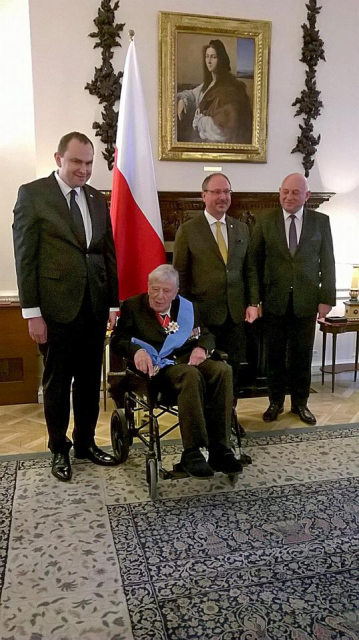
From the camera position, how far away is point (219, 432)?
7.86 ft

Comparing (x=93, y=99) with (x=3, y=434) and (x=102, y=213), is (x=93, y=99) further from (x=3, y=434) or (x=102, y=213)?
(x=3, y=434)

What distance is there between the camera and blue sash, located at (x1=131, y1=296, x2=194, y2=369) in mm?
2541

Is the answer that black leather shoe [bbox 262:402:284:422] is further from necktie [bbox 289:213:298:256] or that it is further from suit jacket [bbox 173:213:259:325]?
necktie [bbox 289:213:298:256]

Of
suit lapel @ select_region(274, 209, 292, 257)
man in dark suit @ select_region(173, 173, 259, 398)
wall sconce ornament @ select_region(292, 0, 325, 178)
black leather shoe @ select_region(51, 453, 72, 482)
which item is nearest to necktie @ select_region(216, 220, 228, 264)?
man in dark suit @ select_region(173, 173, 259, 398)

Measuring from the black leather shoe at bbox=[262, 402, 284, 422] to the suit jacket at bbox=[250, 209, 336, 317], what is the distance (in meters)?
0.63

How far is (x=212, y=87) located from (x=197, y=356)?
220 centimetres

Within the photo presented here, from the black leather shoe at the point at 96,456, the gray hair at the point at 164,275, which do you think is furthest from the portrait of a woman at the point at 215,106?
the black leather shoe at the point at 96,456

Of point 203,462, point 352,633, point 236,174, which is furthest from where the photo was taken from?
point 236,174

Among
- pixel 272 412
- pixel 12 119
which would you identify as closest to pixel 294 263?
pixel 272 412

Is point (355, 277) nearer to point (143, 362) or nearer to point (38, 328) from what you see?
point (143, 362)

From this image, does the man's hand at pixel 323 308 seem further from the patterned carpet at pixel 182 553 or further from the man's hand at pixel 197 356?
the man's hand at pixel 197 356

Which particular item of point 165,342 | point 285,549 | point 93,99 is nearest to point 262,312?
point 165,342

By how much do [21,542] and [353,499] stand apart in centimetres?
144

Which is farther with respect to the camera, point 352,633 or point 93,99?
point 93,99
